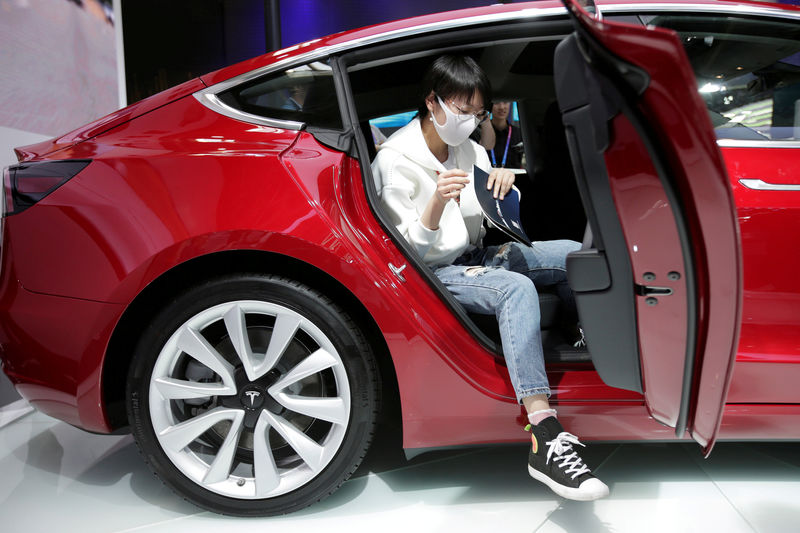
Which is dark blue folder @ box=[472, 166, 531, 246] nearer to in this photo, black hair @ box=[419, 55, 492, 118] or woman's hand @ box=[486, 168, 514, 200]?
woman's hand @ box=[486, 168, 514, 200]

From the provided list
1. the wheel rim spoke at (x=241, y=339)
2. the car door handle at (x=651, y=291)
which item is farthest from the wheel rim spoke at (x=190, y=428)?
the car door handle at (x=651, y=291)

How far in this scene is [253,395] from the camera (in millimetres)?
1373

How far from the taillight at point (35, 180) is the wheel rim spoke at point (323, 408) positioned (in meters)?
0.78

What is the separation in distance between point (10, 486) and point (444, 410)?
4.24 ft

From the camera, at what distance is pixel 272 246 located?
1300 millimetres

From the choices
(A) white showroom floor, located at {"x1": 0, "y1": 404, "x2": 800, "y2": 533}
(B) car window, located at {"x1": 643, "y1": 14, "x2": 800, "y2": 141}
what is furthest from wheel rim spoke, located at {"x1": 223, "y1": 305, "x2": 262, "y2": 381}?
(B) car window, located at {"x1": 643, "y1": 14, "x2": 800, "y2": 141}

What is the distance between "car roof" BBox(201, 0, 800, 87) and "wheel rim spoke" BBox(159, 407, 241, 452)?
0.86 metres

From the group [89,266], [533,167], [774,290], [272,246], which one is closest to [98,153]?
[89,266]

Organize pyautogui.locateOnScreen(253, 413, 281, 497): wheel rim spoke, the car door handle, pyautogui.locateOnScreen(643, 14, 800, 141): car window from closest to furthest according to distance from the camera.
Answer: the car door handle → pyautogui.locateOnScreen(253, 413, 281, 497): wheel rim spoke → pyautogui.locateOnScreen(643, 14, 800, 141): car window

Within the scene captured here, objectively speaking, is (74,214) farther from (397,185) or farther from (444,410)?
(444,410)

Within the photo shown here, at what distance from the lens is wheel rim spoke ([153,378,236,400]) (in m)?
1.35

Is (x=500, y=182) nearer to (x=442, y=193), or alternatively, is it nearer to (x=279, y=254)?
(x=442, y=193)

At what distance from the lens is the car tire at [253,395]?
1331 mm

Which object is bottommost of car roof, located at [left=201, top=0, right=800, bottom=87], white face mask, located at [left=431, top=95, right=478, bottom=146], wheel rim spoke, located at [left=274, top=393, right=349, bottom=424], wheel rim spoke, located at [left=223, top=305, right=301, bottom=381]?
wheel rim spoke, located at [left=274, top=393, right=349, bottom=424]
